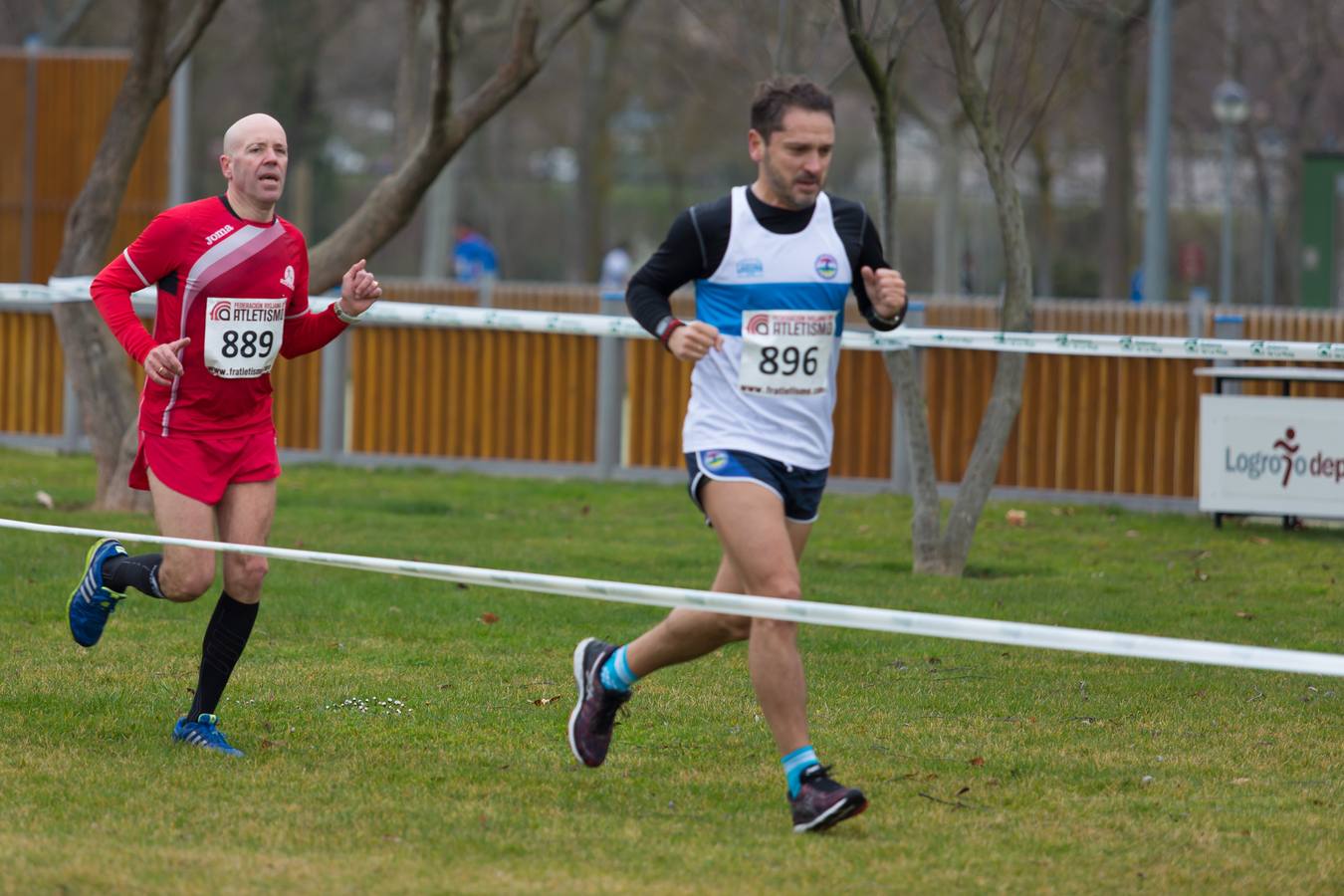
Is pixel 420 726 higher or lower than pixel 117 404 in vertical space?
lower

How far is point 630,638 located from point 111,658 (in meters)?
2.29

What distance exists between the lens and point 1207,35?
38750 mm

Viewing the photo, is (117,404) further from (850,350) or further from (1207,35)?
(1207,35)

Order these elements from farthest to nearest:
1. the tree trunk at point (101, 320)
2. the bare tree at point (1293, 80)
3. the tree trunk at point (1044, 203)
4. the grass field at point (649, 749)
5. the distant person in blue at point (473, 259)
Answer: the tree trunk at point (1044, 203), the distant person in blue at point (473, 259), the bare tree at point (1293, 80), the tree trunk at point (101, 320), the grass field at point (649, 749)

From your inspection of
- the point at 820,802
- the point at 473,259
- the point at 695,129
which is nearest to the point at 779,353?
the point at 820,802

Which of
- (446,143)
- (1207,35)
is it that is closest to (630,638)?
(446,143)

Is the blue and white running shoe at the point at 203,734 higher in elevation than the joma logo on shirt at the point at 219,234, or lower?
lower

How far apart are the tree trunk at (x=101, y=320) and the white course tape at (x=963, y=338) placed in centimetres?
25

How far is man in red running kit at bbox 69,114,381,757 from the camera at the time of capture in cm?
649

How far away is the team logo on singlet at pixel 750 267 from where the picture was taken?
5.77 m

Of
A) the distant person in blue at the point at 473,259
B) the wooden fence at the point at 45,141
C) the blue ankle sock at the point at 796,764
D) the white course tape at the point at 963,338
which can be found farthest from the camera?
the distant person in blue at the point at 473,259

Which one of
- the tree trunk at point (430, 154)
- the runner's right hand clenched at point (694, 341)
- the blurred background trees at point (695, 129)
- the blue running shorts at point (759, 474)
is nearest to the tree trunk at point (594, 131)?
the blurred background trees at point (695, 129)

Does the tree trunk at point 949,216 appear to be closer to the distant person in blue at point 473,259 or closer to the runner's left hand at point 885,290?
the distant person in blue at point 473,259

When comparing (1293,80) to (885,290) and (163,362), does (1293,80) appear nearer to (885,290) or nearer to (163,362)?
(885,290)
